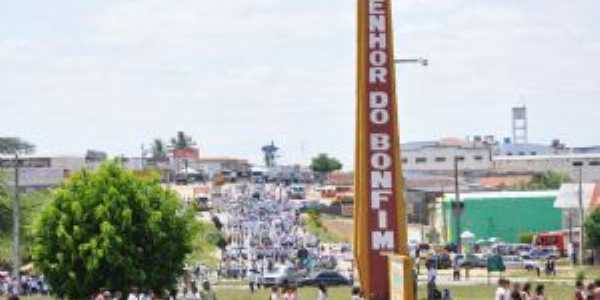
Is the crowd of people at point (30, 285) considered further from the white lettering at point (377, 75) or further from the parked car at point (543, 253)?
the parked car at point (543, 253)

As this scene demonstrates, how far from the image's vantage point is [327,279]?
72000 millimetres

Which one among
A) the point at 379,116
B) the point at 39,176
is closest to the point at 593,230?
the point at 379,116

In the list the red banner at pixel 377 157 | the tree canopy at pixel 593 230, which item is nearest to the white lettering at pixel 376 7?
the red banner at pixel 377 157

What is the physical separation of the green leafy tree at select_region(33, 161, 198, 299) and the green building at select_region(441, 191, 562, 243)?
87.7 m

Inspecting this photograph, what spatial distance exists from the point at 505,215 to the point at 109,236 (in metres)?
92.8

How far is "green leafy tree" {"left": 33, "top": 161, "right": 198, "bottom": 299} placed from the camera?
44875 millimetres

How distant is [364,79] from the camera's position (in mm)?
42344

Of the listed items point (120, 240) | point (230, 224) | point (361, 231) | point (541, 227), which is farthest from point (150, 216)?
point (230, 224)

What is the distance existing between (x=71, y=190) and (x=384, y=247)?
30.2ft

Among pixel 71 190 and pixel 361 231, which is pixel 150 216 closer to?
pixel 71 190

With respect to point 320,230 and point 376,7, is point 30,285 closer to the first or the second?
point 376,7

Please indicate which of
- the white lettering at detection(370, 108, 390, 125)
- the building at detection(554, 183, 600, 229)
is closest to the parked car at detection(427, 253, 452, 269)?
the building at detection(554, 183, 600, 229)

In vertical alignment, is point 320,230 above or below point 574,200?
below

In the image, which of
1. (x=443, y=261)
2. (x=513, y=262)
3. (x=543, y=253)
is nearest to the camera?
(x=513, y=262)
